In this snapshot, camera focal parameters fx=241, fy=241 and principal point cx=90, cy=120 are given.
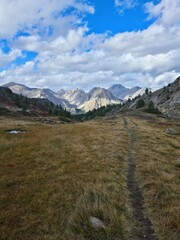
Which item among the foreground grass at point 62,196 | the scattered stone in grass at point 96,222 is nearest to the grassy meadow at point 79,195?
the foreground grass at point 62,196

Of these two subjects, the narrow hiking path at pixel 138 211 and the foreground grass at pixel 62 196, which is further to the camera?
the foreground grass at pixel 62 196

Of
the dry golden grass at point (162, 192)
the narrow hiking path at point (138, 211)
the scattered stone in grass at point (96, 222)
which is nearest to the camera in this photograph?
the narrow hiking path at point (138, 211)

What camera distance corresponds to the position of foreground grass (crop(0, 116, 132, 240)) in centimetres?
926

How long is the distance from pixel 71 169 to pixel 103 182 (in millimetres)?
3571

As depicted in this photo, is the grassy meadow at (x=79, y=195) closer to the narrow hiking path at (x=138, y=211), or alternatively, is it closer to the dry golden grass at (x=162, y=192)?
the dry golden grass at (x=162, y=192)

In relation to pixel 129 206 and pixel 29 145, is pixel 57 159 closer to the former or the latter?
pixel 29 145

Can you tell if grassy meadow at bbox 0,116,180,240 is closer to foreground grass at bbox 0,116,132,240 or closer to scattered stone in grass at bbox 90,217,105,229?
foreground grass at bbox 0,116,132,240

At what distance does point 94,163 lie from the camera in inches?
736

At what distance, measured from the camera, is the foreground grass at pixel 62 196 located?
30.4ft

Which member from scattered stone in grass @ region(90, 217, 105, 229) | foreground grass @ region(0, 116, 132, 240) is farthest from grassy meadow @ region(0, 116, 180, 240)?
scattered stone in grass @ region(90, 217, 105, 229)

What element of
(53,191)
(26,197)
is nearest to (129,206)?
(53,191)

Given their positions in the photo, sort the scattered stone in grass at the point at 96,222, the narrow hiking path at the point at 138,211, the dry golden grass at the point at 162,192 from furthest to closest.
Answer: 1. the dry golden grass at the point at 162,192
2. the scattered stone in grass at the point at 96,222
3. the narrow hiking path at the point at 138,211

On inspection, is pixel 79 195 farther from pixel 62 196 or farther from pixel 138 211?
pixel 138 211

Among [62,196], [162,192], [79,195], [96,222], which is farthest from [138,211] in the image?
[62,196]
